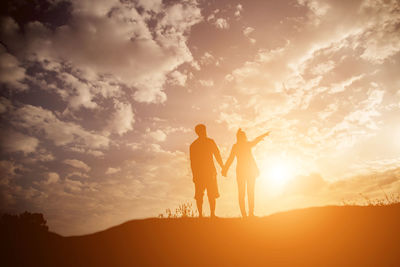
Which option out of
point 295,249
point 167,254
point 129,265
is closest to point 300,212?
point 295,249

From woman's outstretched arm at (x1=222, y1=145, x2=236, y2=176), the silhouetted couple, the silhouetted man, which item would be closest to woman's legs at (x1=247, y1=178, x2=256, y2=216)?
the silhouetted couple

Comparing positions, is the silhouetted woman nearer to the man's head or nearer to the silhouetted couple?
the silhouetted couple

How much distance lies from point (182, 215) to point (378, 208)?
23.3 feet

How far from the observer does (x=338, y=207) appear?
8.88m

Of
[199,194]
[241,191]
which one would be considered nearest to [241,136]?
[241,191]

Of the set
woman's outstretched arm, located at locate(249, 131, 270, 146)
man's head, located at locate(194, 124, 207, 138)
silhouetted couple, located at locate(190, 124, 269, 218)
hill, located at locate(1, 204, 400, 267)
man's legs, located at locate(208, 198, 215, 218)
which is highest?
man's head, located at locate(194, 124, 207, 138)

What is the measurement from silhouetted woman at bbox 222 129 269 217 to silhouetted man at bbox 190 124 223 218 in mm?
749

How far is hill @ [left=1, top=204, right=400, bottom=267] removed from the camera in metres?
5.82

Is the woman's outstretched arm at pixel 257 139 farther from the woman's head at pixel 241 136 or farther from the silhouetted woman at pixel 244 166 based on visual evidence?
the woman's head at pixel 241 136

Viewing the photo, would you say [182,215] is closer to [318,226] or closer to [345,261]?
[318,226]

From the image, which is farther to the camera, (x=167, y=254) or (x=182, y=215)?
(x=182, y=215)

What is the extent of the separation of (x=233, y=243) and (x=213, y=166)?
3.34m

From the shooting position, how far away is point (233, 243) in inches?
263

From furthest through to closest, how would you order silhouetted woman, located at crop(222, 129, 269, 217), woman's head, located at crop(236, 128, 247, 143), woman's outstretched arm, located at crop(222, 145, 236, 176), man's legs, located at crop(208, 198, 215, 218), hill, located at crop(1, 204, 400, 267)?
woman's outstretched arm, located at crop(222, 145, 236, 176)
woman's head, located at crop(236, 128, 247, 143)
silhouetted woman, located at crop(222, 129, 269, 217)
man's legs, located at crop(208, 198, 215, 218)
hill, located at crop(1, 204, 400, 267)
